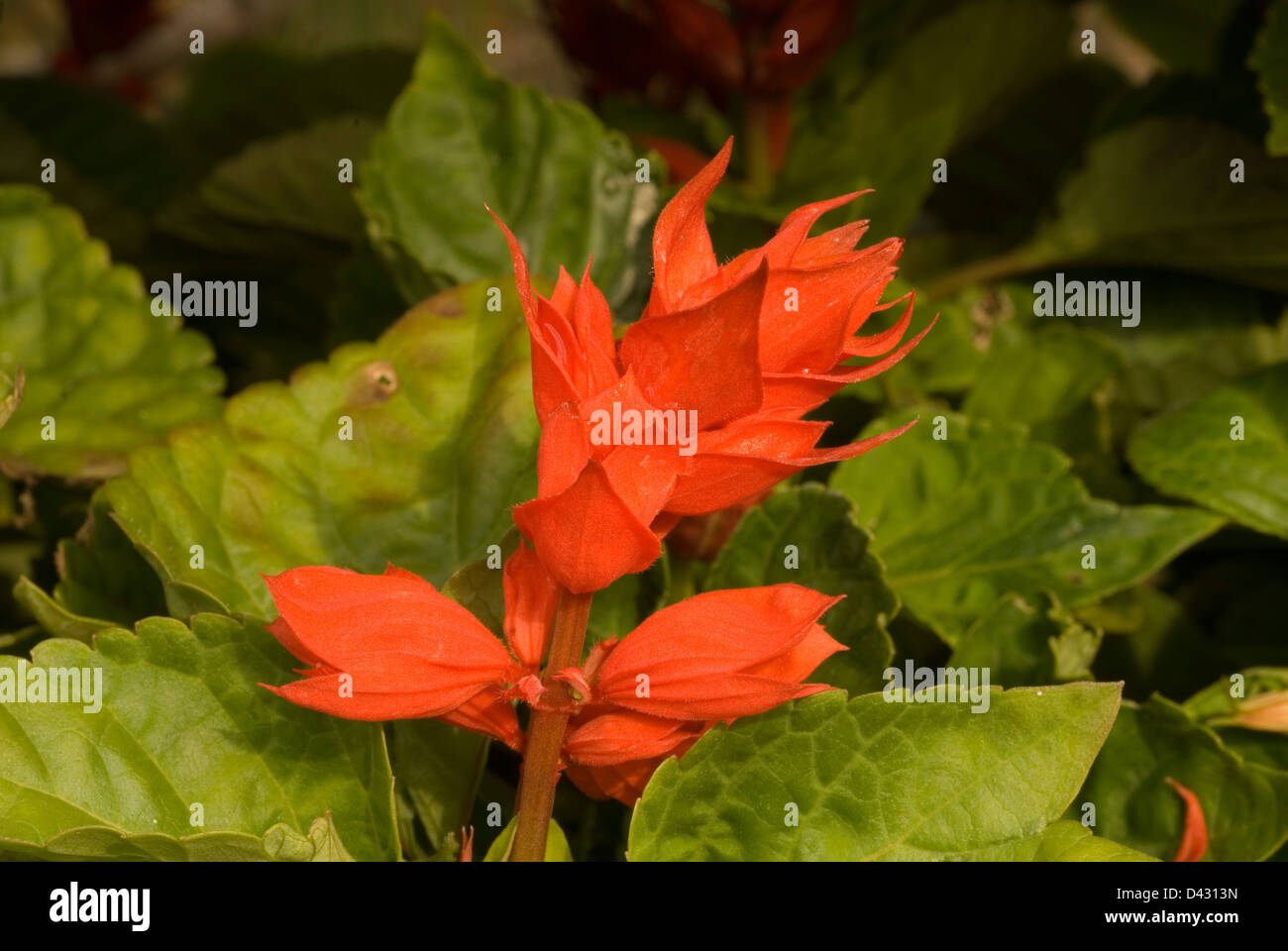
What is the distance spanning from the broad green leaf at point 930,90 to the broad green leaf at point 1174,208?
0.14 metres

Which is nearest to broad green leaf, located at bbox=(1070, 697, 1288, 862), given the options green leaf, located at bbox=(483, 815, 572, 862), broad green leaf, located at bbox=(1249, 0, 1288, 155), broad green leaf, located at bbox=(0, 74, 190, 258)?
green leaf, located at bbox=(483, 815, 572, 862)

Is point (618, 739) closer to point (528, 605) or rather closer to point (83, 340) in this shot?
point (528, 605)

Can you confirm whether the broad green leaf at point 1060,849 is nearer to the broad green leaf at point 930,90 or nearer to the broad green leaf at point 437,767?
the broad green leaf at point 437,767

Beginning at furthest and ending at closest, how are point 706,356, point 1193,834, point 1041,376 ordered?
point 1041,376 < point 1193,834 < point 706,356

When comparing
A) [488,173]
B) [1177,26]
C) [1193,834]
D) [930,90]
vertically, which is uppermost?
[1177,26]

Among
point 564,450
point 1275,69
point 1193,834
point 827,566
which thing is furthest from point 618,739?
point 1275,69

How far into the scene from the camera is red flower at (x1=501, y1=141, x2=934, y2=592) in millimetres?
476

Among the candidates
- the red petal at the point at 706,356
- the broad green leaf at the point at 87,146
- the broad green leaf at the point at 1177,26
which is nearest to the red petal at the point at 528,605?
the red petal at the point at 706,356

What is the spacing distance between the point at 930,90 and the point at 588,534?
94cm

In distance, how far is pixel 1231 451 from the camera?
36.1 inches

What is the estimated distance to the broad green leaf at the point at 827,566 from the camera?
0.69 meters

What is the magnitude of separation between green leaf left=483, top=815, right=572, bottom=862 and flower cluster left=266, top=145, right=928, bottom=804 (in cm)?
4
